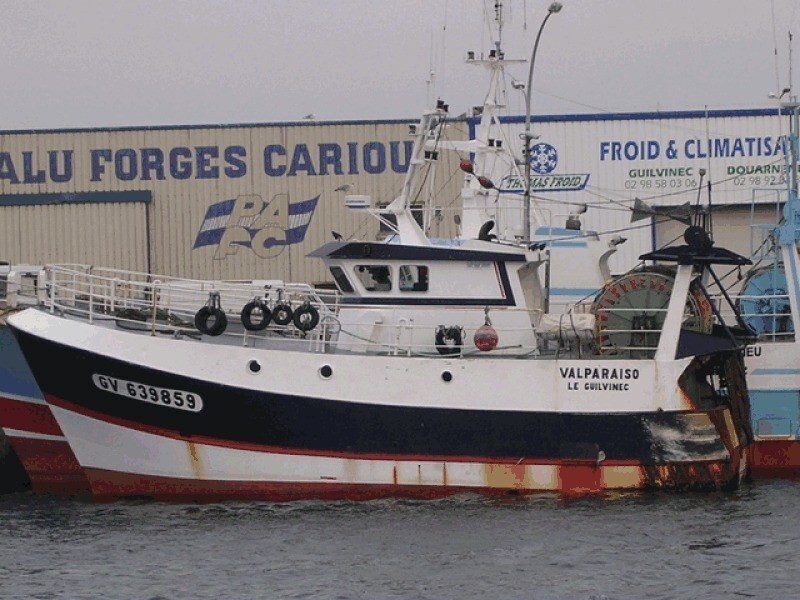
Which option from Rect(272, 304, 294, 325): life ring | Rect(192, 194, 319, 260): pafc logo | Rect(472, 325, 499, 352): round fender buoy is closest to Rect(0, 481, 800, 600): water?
Rect(472, 325, 499, 352): round fender buoy

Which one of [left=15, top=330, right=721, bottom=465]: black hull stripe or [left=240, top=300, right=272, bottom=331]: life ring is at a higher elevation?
[left=240, top=300, right=272, bottom=331]: life ring

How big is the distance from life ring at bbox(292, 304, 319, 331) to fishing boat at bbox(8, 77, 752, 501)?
0.03 m

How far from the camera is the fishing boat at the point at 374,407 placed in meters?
18.4

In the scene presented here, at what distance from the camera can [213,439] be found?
731 inches

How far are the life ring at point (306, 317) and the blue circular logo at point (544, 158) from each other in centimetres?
1866

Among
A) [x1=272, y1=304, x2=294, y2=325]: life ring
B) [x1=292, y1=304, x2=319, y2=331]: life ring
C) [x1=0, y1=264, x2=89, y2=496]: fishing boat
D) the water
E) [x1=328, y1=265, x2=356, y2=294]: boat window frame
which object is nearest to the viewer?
the water

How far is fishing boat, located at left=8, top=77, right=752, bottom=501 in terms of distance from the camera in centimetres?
1841

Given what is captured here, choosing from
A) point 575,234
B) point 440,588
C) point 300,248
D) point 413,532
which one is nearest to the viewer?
point 440,588

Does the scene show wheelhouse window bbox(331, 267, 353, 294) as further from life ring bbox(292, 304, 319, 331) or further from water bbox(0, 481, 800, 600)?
water bbox(0, 481, 800, 600)

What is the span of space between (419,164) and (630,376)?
4063mm

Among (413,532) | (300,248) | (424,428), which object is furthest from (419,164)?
(300,248)

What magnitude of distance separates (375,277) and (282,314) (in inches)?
55.4

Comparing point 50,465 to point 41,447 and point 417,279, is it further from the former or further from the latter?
point 417,279

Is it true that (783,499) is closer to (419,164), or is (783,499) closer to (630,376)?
(630,376)
